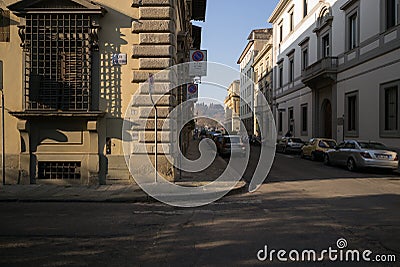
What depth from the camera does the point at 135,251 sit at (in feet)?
17.9

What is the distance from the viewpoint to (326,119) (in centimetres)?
3194

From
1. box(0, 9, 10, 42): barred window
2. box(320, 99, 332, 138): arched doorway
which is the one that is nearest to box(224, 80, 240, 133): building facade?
box(0, 9, 10, 42): barred window

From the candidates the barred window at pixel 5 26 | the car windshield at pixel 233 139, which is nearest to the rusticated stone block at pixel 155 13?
the barred window at pixel 5 26

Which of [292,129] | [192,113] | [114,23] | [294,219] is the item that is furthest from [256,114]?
[294,219]

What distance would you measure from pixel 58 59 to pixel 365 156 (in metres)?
12.4

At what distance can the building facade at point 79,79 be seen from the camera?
36.3ft

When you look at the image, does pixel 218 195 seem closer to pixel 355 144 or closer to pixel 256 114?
pixel 355 144

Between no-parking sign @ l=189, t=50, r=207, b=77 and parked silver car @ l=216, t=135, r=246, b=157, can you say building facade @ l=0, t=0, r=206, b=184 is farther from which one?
parked silver car @ l=216, t=135, r=246, b=157

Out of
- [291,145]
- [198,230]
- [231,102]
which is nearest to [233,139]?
[231,102]

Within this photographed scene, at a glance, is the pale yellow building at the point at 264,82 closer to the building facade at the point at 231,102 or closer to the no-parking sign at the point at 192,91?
the building facade at the point at 231,102

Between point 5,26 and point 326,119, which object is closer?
point 5,26

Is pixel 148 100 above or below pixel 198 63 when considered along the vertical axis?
below

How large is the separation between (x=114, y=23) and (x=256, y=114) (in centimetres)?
3857

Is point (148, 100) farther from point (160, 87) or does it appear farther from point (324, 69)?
point (324, 69)
